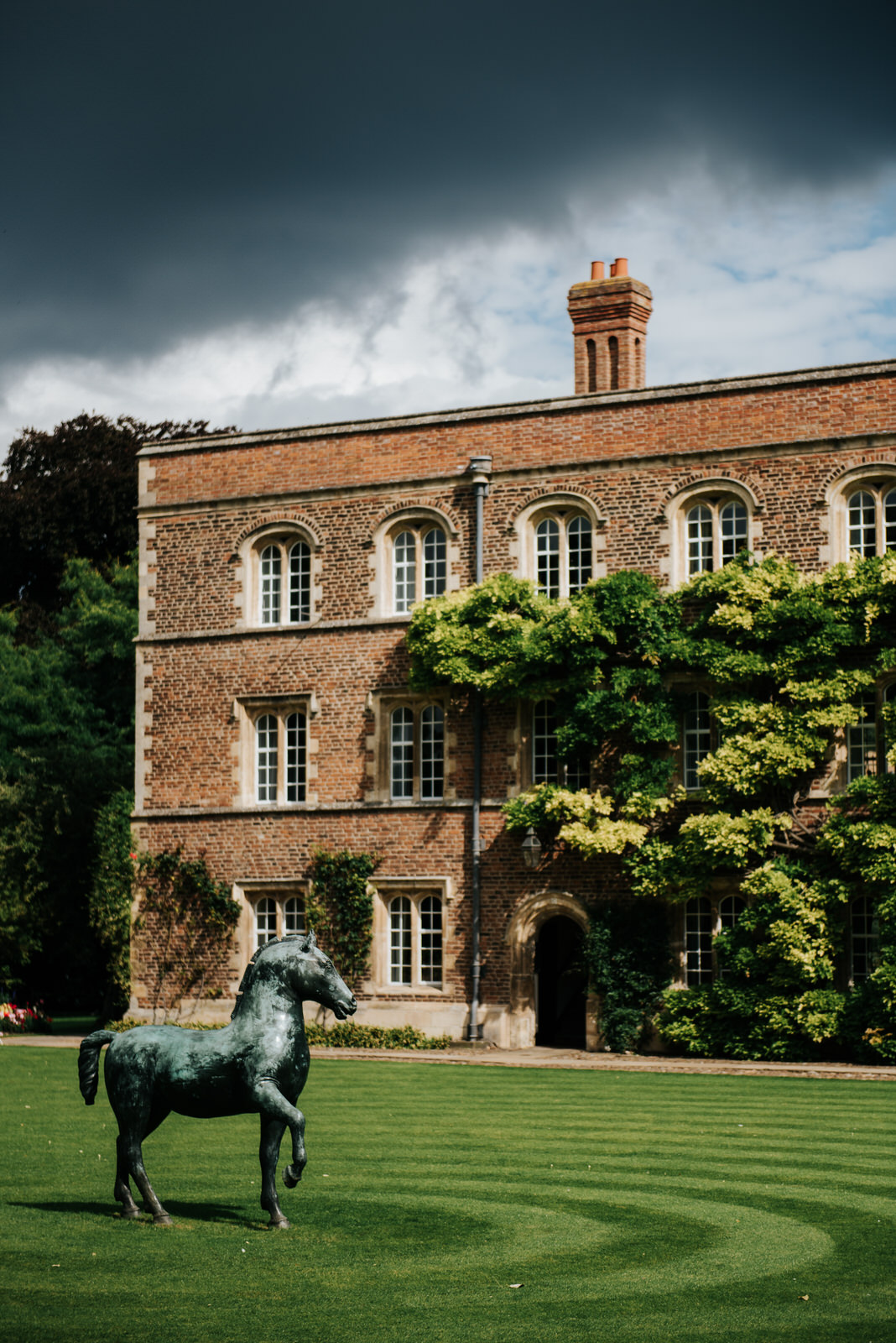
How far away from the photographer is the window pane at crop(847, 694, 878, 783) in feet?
84.5

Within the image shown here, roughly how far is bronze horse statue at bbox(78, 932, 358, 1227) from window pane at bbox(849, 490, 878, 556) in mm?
17045

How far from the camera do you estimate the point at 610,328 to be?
31297mm

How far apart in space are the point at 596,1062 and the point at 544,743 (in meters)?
5.66

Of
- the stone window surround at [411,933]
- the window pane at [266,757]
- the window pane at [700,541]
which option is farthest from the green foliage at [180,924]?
the window pane at [700,541]

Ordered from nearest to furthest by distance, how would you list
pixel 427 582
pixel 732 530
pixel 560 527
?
pixel 732 530, pixel 560 527, pixel 427 582

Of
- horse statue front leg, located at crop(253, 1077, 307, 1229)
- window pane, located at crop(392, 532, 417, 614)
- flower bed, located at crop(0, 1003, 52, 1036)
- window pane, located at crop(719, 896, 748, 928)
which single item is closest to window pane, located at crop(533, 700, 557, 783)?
window pane, located at crop(392, 532, 417, 614)

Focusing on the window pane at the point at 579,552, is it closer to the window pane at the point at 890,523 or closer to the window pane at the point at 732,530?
the window pane at the point at 732,530

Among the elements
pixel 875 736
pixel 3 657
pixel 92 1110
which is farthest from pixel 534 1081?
pixel 3 657

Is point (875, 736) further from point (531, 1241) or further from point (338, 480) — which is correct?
point (531, 1241)

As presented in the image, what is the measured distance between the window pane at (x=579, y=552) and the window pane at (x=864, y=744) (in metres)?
4.97

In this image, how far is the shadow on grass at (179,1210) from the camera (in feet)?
35.6

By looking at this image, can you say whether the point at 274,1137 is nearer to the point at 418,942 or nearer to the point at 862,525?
the point at 862,525

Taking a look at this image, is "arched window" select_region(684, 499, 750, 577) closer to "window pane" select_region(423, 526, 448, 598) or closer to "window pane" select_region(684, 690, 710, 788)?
"window pane" select_region(684, 690, 710, 788)

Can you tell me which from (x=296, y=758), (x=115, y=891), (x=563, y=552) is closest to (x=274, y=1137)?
(x=563, y=552)
